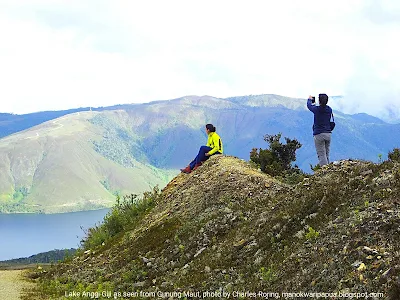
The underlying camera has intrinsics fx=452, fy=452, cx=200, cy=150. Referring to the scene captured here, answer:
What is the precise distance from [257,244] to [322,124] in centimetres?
665

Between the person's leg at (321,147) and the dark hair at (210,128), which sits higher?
the dark hair at (210,128)

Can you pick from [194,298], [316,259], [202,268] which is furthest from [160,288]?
[316,259]

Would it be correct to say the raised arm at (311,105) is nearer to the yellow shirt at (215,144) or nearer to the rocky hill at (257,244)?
the rocky hill at (257,244)

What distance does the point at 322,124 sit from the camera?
52.9ft

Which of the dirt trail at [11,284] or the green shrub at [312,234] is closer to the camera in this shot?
the green shrub at [312,234]

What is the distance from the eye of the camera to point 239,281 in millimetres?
9719

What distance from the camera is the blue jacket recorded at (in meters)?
15.9

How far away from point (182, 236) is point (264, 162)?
481 inches

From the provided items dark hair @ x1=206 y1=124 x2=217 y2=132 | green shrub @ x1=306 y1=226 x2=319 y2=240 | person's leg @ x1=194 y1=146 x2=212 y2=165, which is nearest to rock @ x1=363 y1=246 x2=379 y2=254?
green shrub @ x1=306 y1=226 x2=319 y2=240

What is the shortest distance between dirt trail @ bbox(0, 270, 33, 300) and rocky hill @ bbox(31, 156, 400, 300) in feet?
2.06

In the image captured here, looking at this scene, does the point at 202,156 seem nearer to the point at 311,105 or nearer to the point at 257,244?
the point at 311,105

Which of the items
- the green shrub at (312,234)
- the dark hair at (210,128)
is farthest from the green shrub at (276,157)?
the green shrub at (312,234)

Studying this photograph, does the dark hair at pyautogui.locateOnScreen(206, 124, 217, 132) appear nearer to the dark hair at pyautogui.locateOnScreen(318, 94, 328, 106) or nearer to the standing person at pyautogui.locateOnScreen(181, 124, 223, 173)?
the standing person at pyautogui.locateOnScreen(181, 124, 223, 173)

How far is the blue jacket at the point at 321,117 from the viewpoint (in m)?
15.9
